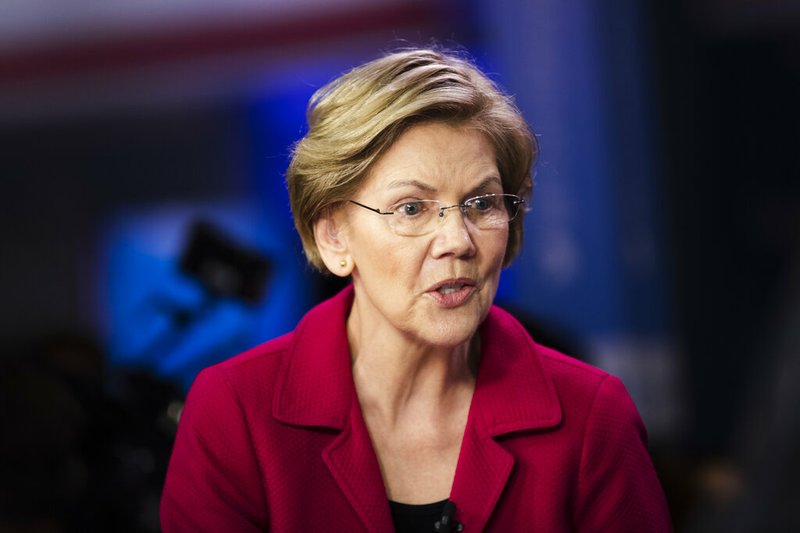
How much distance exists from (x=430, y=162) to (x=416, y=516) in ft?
2.03

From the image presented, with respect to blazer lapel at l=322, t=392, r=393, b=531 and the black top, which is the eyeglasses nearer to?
blazer lapel at l=322, t=392, r=393, b=531

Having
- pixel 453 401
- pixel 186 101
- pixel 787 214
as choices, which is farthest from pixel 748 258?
pixel 453 401

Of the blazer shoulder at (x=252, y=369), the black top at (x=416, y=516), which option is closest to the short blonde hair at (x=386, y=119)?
the blazer shoulder at (x=252, y=369)

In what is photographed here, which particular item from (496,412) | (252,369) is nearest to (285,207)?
(252,369)

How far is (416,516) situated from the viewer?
1.76m

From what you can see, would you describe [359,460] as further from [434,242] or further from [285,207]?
[285,207]

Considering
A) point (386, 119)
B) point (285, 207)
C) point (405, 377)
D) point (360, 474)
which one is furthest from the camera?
point (285, 207)

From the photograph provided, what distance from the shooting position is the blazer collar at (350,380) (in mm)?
1789

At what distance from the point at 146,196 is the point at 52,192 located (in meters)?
0.38

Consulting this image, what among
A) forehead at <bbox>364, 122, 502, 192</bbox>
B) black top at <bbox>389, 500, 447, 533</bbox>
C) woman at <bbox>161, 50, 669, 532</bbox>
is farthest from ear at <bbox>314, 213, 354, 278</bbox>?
black top at <bbox>389, 500, 447, 533</bbox>

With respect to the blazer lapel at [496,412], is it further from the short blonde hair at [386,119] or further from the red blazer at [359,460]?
the short blonde hair at [386,119]

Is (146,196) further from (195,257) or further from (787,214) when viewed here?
(787,214)

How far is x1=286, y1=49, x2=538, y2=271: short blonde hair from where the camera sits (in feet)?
5.43

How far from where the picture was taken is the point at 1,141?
3.78 meters
